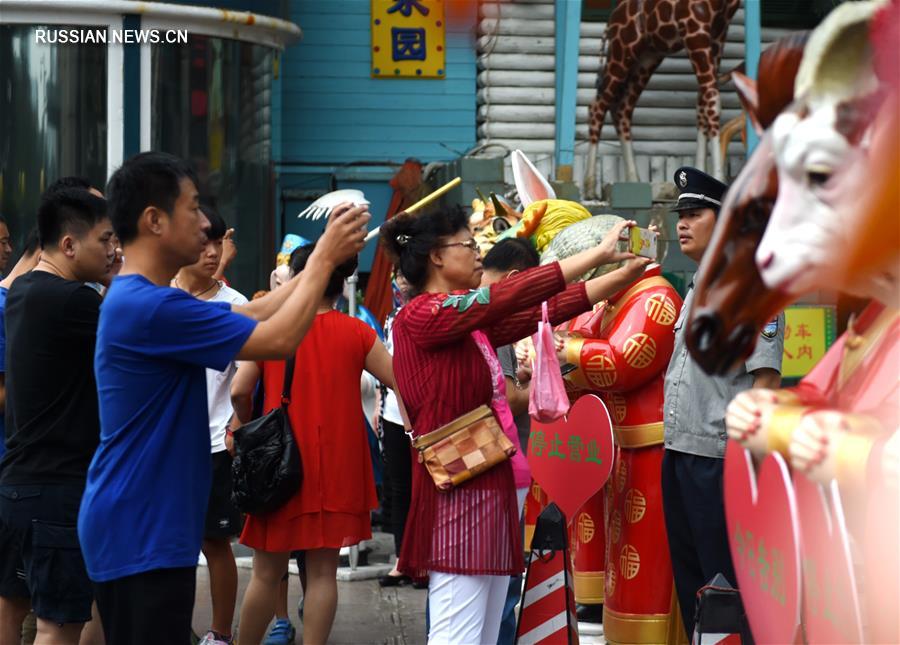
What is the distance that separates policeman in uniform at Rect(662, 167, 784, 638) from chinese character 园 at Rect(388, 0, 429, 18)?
6.99 metres

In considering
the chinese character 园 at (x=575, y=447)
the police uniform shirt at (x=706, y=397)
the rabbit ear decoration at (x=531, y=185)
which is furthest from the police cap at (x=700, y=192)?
the rabbit ear decoration at (x=531, y=185)

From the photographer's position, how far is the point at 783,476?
239 cm

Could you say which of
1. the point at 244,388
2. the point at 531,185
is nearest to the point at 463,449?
the point at 244,388

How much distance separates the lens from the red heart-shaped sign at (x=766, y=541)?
241cm

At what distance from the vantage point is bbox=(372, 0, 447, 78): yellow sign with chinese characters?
455 inches

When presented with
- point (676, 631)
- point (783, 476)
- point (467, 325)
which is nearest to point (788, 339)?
point (676, 631)

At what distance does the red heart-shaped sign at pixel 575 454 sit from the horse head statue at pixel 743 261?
8.89 feet

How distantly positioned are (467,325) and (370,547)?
4574 millimetres

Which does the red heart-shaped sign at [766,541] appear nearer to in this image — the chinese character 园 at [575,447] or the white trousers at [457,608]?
the white trousers at [457,608]

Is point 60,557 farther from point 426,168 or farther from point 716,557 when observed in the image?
point 426,168

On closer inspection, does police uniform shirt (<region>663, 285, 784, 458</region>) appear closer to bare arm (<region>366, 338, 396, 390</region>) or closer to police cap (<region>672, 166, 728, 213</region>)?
police cap (<region>672, 166, 728, 213</region>)

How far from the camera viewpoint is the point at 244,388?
5.59 meters

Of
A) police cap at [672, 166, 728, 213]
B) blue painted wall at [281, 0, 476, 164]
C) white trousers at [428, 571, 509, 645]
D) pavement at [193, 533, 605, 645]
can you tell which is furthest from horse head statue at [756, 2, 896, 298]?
blue painted wall at [281, 0, 476, 164]
